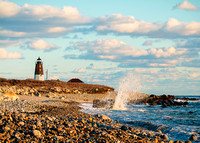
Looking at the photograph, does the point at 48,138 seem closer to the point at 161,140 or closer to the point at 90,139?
the point at 90,139

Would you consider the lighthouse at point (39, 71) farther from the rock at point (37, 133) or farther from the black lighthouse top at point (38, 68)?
the rock at point (37, 133)

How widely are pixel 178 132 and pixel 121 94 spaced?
44.5 ft

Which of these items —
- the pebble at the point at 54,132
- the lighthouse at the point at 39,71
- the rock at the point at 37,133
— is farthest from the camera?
the lighthouse at the point at 39,71

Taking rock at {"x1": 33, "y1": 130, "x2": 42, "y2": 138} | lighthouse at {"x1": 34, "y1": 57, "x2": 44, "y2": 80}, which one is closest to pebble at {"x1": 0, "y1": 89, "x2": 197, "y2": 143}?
rock at {"x1": 33, "y1": 130, "x2": 42, "y2": 138}

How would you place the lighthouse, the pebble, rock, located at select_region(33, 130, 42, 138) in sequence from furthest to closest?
1. the lighthouse
2. rock, located at select_region(33, 130, 42, 138)
3. the pebble

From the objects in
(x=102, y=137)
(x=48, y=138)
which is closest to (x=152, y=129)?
(x=102, y=137)

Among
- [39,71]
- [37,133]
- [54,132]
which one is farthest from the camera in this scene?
[39,71]

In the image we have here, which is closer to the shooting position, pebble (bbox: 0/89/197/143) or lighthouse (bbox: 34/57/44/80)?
pebble (bbox: 0/89/197/143)

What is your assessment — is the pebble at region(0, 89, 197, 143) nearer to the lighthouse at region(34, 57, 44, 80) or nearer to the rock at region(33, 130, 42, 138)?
the rock at region(33, 130, 42, 138)

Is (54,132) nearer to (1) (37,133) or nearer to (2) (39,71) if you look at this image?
(1) (37,133)

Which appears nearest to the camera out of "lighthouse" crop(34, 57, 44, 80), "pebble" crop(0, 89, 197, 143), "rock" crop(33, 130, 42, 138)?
"pebble" crop(0, 89, 197, 143)

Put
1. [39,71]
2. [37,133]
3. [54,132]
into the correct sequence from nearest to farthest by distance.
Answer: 1. [37,133]
2. [54,132]
3. [39,71]

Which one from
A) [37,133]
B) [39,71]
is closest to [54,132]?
[37,133]

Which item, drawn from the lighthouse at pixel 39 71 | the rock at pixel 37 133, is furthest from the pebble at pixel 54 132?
the lighthouse at pixel 39 71
